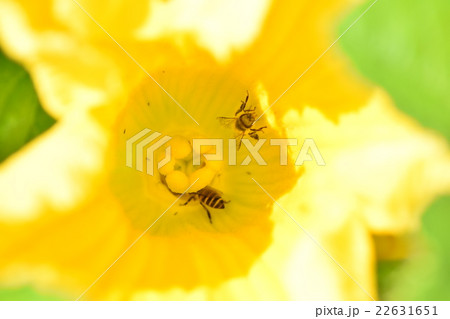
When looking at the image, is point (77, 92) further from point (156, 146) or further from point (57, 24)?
point (156, 146)

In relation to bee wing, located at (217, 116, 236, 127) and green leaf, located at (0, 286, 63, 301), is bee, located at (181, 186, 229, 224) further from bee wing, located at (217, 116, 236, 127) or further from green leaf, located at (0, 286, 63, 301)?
green leaf, located at (0, 286, 63, 301)

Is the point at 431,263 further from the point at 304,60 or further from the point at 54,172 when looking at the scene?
the point at 54,172

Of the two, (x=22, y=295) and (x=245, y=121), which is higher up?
(x=245, y=121)

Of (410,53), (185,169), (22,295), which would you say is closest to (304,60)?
(410,53)

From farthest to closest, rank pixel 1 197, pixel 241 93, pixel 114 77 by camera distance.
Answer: pixel 241 93 → pixel 114 77 → pixel 1 197

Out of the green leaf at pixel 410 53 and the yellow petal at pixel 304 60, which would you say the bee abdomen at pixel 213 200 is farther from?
the green leaf at pixel 410 53

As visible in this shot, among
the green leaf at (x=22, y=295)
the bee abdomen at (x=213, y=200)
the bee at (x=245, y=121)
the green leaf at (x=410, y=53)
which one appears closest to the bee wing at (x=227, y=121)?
the bee at (x=245, y=121)

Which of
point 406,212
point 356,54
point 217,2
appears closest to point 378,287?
point 406,212
